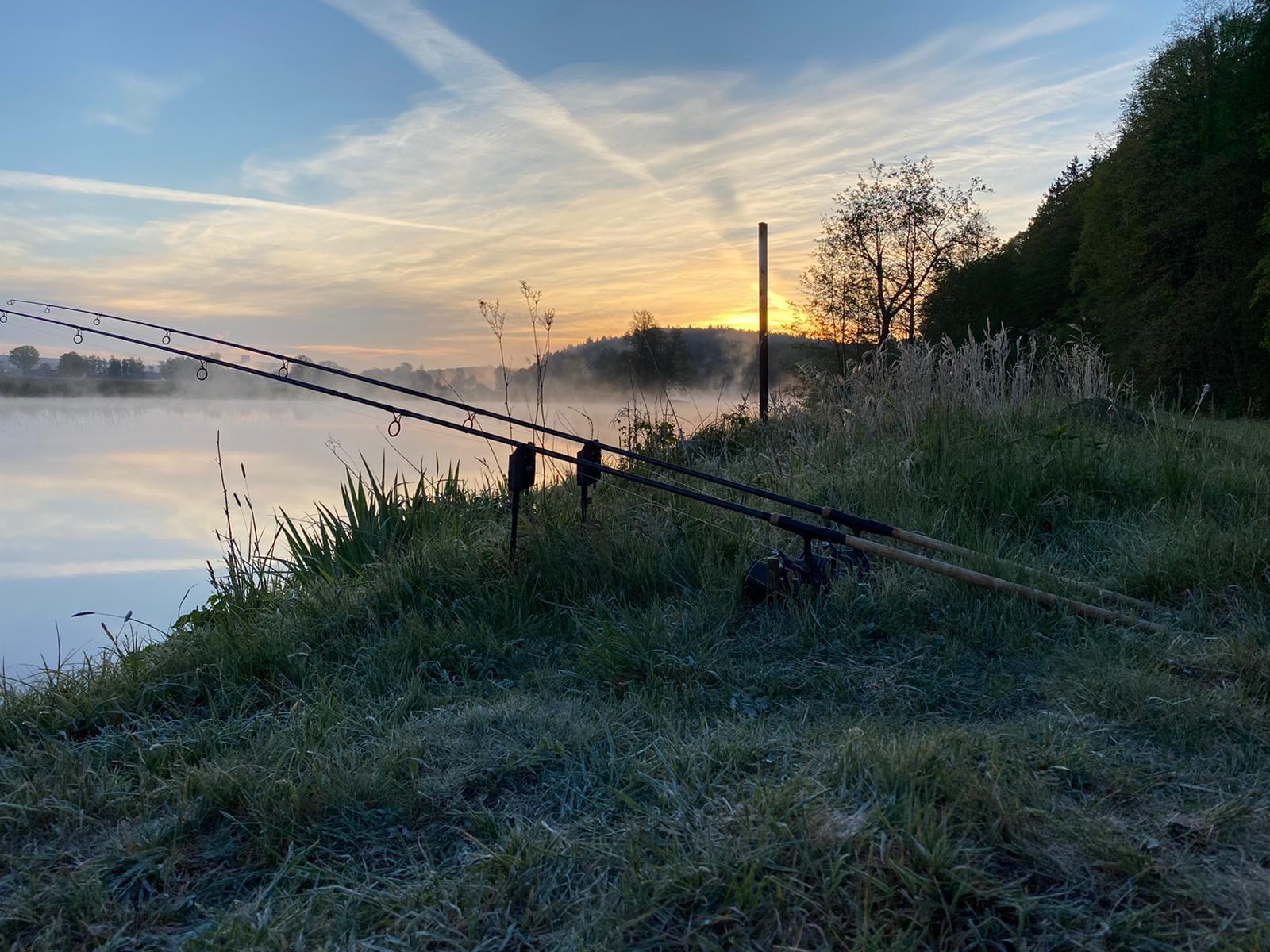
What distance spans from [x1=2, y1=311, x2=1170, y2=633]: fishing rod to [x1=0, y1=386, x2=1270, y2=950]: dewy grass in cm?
9

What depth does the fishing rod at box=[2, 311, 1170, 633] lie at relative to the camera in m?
3.35

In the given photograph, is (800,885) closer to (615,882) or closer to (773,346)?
(615,882)

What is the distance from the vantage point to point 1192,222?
23750 millimetres

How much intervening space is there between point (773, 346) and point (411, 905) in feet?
114

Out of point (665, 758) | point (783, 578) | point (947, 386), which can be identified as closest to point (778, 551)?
point (783, 578)

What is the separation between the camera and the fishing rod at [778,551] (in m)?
3.35

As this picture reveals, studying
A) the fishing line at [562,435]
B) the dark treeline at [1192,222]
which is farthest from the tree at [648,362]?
the dark treeline at [1192,222]

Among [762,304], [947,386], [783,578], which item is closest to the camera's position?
[783,578]

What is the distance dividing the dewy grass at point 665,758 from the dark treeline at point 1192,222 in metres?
19.7

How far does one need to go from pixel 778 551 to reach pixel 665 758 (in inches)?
62.1

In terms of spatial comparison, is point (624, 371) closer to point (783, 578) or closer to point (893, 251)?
point (783, 578)

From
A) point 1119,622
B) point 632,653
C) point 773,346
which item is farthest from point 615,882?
point 773,346

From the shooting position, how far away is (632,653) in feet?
10.4

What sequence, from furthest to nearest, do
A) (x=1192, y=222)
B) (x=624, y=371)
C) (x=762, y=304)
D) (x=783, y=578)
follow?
(x=1192, y=222) < (x=762, y=304) < (x=624, y=371) < (x=783, y=578)
